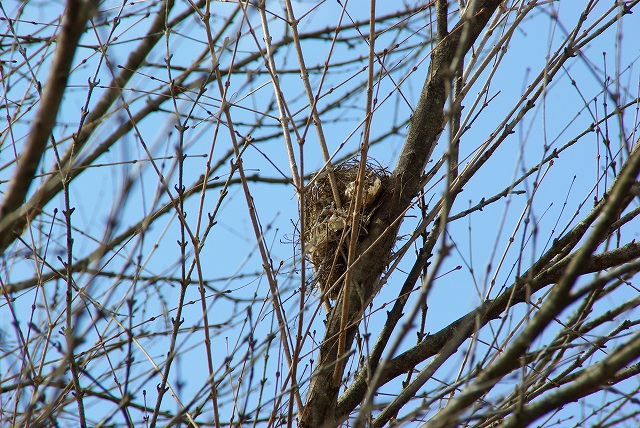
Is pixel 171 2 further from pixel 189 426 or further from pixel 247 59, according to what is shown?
pixel 189 426

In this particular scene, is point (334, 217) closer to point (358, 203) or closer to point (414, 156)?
point (414, 156)

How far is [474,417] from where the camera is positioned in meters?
1.75

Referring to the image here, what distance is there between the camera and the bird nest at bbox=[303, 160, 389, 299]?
130 inches

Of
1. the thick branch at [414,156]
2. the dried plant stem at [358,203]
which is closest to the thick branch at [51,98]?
the dried plant stem at [358,203]

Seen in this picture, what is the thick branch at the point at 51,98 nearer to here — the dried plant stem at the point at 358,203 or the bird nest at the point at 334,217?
the dried plant stem at the point at 358,203

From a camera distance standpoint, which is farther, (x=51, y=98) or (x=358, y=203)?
(x=358, y=203)

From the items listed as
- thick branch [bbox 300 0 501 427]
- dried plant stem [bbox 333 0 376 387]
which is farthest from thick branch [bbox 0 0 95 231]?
thick branch [bbox 300 0 501 427]

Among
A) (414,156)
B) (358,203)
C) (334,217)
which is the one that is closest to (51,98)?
(358,203)

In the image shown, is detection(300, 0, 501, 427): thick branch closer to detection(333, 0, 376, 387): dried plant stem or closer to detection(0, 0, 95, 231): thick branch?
detection(333, 0, 376, 387): dried plant stem

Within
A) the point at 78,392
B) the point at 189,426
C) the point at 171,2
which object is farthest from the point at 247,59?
the point at 78,392

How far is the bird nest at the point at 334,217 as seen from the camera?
3.31 m

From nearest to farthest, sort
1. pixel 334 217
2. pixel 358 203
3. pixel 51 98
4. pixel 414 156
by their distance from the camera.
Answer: pixel 51 98 → pixel 358 203 → pixel 414 156 → pixel 334 217

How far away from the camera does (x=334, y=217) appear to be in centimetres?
353

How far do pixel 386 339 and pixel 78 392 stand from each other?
4.39 feet
